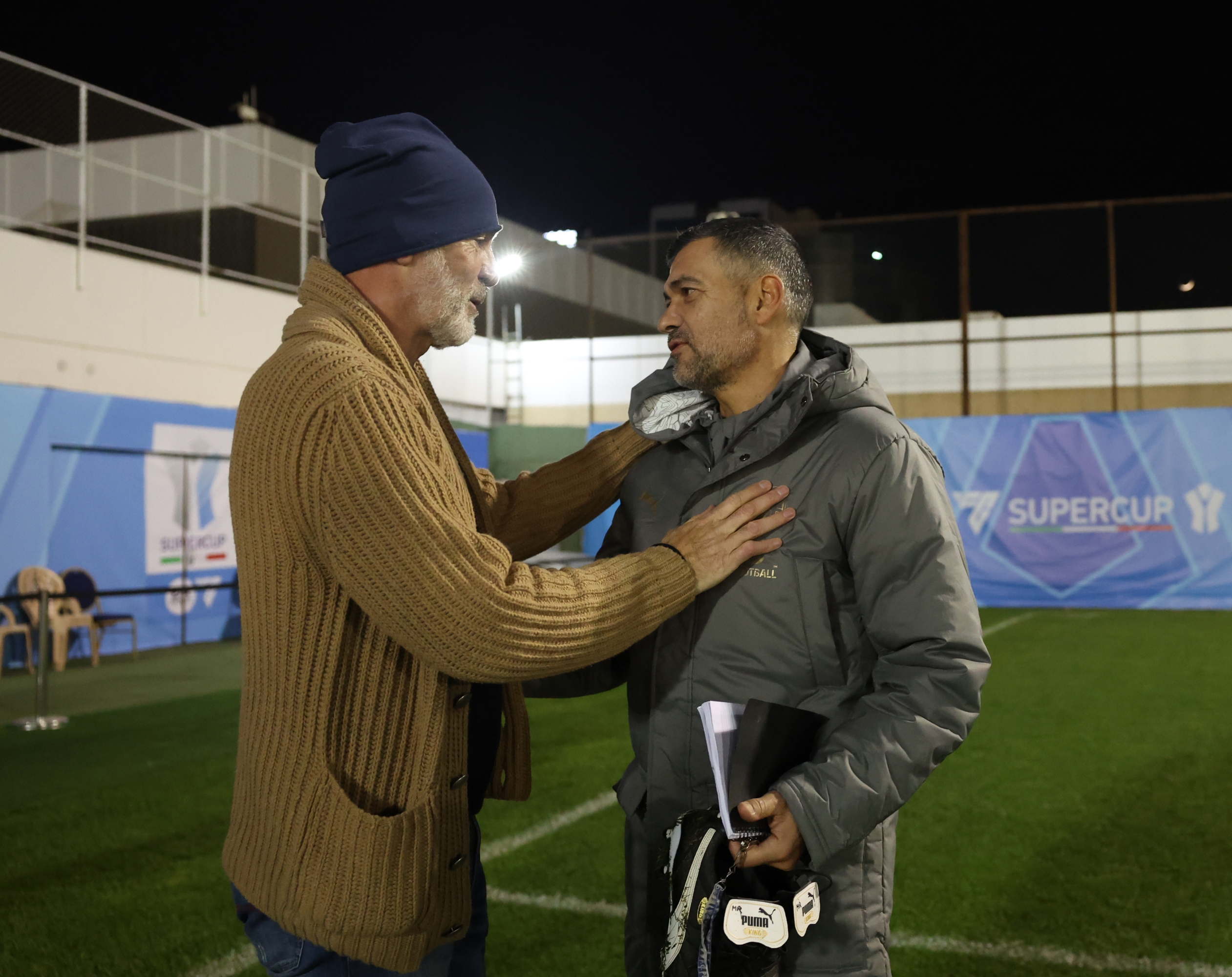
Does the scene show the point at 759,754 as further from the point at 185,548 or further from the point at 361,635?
the point at 185,548

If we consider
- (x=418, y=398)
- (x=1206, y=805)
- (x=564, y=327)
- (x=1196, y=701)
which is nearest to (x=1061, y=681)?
(x=1196, y=701)

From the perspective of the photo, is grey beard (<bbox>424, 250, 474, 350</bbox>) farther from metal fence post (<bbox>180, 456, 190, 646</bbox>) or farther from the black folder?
metal fence post (<bbox>180, 456, 190, 646</bbox>)

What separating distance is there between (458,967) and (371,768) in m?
0.62

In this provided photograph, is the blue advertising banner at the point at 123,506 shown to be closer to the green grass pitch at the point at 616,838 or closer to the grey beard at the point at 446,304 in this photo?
the green grass pitch at the point at 616,838

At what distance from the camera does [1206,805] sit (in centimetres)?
565

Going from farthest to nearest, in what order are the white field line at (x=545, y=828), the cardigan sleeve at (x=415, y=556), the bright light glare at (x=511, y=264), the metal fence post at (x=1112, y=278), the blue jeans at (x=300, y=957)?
the bright light glare at (x=511, y=264) → the metal fence post at (x=1112, y=278) → the white field line at (x=545, y=828) → the blue jeans at (x=300, y=957) → the cardigan sleeve at (x=415, y=556)

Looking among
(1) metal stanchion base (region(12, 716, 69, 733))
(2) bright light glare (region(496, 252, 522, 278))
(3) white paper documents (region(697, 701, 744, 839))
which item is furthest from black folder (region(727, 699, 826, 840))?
(2) bright light glare (region(496, 252, 522, 278))

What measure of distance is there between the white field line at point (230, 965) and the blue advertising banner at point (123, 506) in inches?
272

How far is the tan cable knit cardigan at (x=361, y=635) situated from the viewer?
171 centimetres

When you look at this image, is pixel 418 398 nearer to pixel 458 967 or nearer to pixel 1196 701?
pixel 458 967

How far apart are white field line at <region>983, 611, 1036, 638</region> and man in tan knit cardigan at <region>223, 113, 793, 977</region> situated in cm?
1119

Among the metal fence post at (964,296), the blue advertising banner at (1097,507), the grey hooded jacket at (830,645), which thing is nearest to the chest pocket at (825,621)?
the grey hooded jacket at (830,645)

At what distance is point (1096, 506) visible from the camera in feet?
50.3

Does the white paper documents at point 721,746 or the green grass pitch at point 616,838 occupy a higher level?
the white paper documents at point 721,746
